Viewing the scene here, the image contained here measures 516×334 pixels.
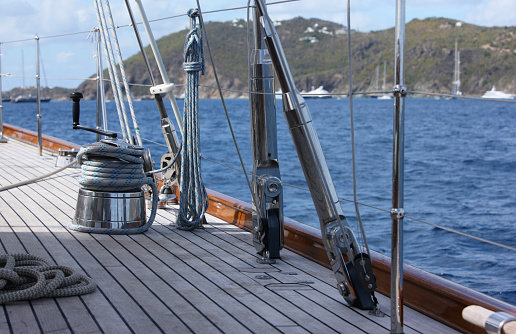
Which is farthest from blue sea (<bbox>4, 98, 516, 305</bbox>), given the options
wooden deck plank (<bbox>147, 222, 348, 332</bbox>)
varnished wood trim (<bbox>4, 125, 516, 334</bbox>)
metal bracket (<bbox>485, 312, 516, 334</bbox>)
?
metal bracket (<bbox>485, 312, 516, 334</bbox>)

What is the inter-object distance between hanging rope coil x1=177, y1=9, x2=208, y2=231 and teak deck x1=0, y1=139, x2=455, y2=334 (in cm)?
9

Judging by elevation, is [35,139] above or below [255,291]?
above

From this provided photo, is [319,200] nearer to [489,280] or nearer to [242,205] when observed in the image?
[242,205]

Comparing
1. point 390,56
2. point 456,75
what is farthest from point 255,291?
point 456,75

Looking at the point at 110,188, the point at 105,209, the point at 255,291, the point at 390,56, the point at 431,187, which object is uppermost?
the point at 390,56

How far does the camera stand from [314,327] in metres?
1.74

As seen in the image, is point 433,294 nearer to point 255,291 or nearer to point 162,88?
point 255,291

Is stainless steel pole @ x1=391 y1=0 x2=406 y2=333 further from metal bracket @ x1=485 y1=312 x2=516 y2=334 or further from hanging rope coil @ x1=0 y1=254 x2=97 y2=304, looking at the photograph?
hanging rope coil @ x1=0 y1=254 x2=97 y2=304

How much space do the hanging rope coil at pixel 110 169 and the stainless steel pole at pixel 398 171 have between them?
1.57 m

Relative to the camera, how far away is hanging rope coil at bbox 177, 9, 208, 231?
9.70 ft

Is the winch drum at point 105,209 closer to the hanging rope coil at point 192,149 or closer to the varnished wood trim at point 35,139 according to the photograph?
the hanging rope coil at point 192,149

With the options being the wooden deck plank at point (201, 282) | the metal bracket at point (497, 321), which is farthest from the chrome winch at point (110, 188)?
the metal bracket at point (497, 321)

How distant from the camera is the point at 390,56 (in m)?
50.0

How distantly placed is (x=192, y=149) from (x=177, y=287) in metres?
1.06
